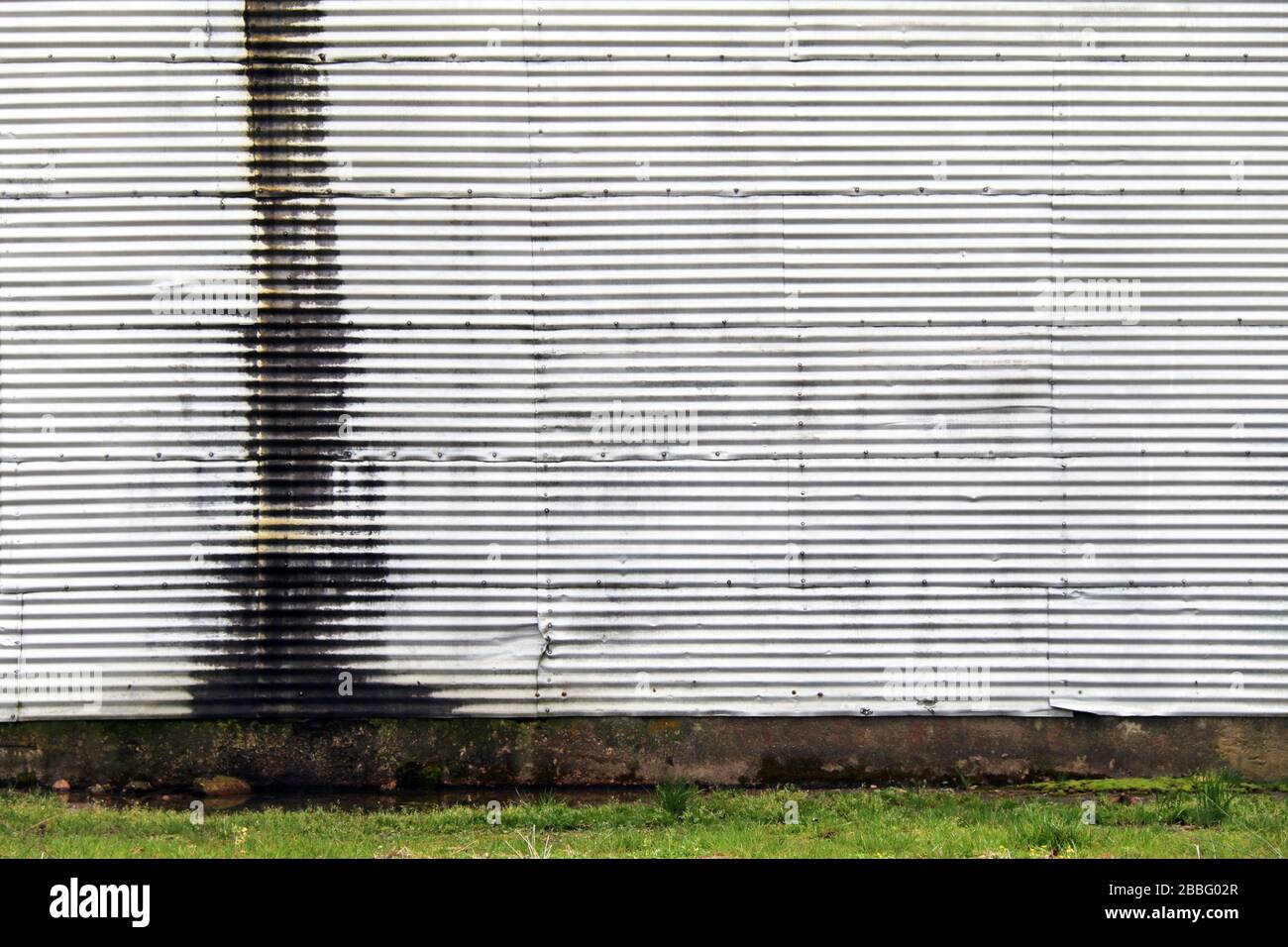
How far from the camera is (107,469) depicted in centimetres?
852

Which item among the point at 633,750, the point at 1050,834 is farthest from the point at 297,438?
the point at 1050,834

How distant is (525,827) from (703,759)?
1534mm

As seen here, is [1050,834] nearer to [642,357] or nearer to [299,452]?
[642,357]

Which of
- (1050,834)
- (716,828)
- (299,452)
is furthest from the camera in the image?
(299,452)

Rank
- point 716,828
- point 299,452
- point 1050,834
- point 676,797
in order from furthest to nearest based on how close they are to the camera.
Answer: point 299,452
point 676,797
point 716,828
point 1050,834

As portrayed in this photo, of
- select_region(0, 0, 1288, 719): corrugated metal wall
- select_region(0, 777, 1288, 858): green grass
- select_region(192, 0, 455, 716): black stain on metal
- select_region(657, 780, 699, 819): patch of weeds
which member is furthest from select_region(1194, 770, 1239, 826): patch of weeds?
select_region(192, 0, 455, 716): black stain on metal

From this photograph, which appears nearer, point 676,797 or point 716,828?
point 716,828

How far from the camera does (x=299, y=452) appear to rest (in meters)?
8.52

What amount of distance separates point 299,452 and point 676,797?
378 cm

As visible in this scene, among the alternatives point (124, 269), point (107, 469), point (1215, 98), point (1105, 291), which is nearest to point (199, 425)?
point (107, 469)

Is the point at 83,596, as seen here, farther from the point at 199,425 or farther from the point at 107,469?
the point at 199,425

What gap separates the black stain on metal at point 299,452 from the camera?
8492 mm

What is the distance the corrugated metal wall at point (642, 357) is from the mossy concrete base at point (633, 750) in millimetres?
192

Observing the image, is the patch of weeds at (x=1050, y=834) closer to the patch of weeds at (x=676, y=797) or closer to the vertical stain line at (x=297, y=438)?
the patch of weeds at (x=676, y=797)
